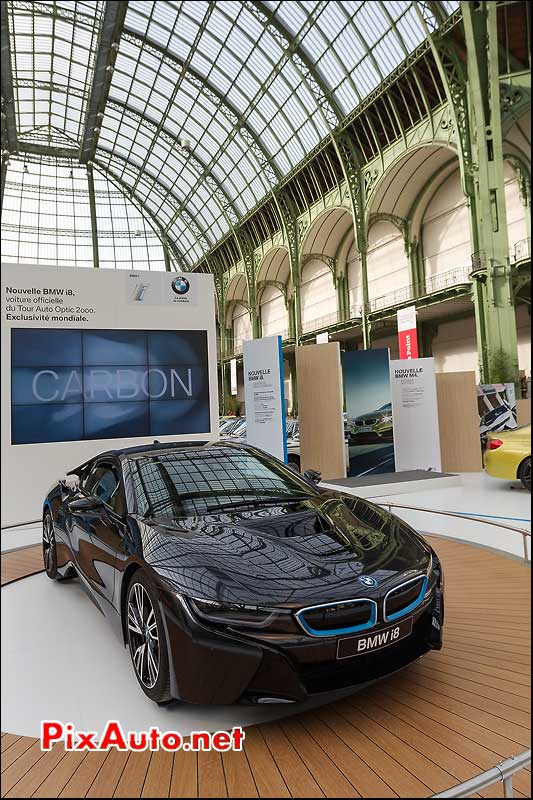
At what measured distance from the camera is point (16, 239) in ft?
7.54

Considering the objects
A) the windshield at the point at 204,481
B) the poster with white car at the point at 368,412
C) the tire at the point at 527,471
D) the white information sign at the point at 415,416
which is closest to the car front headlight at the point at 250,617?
the windshield at the point at 204,481

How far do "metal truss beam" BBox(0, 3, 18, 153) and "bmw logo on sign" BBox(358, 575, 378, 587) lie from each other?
6.10 feet

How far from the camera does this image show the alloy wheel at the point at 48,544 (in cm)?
362

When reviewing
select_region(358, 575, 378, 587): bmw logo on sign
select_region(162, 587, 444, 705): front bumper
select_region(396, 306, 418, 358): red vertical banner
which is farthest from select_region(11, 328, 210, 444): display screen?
select_region(396, 306, 418, 358): red vertical banner

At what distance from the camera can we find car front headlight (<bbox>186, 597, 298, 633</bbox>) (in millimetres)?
1706

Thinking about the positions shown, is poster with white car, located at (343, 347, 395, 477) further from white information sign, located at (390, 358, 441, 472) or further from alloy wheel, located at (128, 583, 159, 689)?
alloy wheel, located at (128, 583, 159, 689)

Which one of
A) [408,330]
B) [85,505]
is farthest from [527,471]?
[408,330]

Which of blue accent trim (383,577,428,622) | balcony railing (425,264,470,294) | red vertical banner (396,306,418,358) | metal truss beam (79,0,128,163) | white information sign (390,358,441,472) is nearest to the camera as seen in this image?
metal truss beam (79,0,128,163)

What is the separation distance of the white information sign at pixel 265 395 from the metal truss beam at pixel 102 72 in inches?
198

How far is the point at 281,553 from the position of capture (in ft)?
6.61

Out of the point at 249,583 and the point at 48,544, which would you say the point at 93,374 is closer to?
the point at 48,544

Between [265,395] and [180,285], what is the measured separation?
1.97 metres

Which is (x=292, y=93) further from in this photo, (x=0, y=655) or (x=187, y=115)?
(x=0, y=655)

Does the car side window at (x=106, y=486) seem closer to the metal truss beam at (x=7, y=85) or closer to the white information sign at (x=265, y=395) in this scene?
the metal truss beam at (x=7, y=85)
